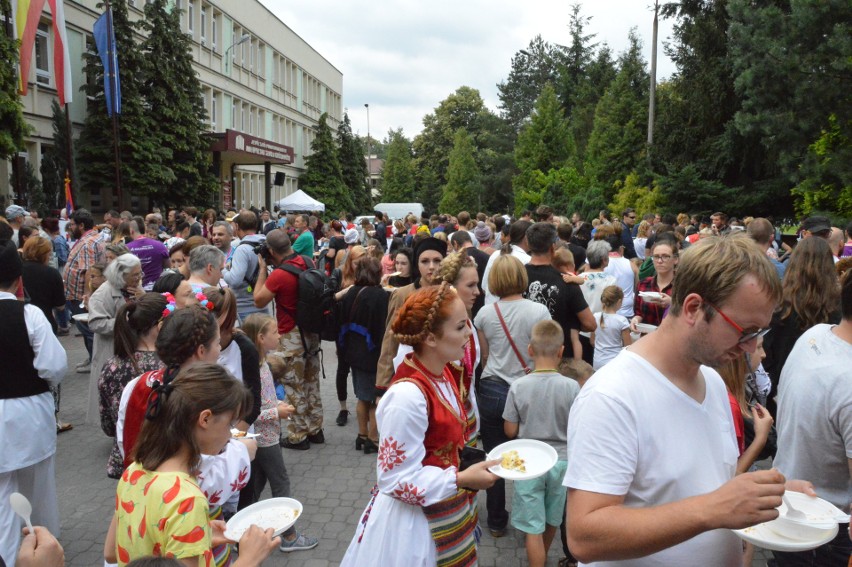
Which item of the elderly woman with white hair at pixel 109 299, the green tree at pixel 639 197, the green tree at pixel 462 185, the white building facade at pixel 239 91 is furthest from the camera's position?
the green tree at pixel 462 185

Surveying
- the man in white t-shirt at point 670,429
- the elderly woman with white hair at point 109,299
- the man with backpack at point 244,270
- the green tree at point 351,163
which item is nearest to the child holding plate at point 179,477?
the man in white t-shirt at point 670,429

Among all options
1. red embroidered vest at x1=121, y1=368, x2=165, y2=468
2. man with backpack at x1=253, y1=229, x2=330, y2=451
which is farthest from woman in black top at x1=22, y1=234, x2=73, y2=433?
red embroidered vest at x1=121, y1=368, x2=165, y2=468

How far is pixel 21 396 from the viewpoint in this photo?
410 cm

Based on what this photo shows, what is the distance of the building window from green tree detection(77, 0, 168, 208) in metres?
1.29

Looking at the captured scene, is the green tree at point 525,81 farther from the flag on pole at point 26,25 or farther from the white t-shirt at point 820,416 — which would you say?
the white t-shirt at point 820,416

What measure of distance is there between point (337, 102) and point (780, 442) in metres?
65.7

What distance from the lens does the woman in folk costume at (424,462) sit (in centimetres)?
266

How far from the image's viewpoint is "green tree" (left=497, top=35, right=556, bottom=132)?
66812mm

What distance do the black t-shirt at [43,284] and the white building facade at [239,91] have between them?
42.9 ft

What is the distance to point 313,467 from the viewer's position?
21.3 ft

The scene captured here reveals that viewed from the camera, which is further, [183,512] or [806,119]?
[806,119]

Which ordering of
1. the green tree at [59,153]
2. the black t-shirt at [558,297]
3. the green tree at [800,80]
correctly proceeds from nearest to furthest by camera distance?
the black t-shirt at [558,297] → the green tree at [800,80] → the green tree at [59,153]

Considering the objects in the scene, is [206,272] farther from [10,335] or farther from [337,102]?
[337,102]

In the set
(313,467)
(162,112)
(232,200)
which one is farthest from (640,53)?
(313,467)
